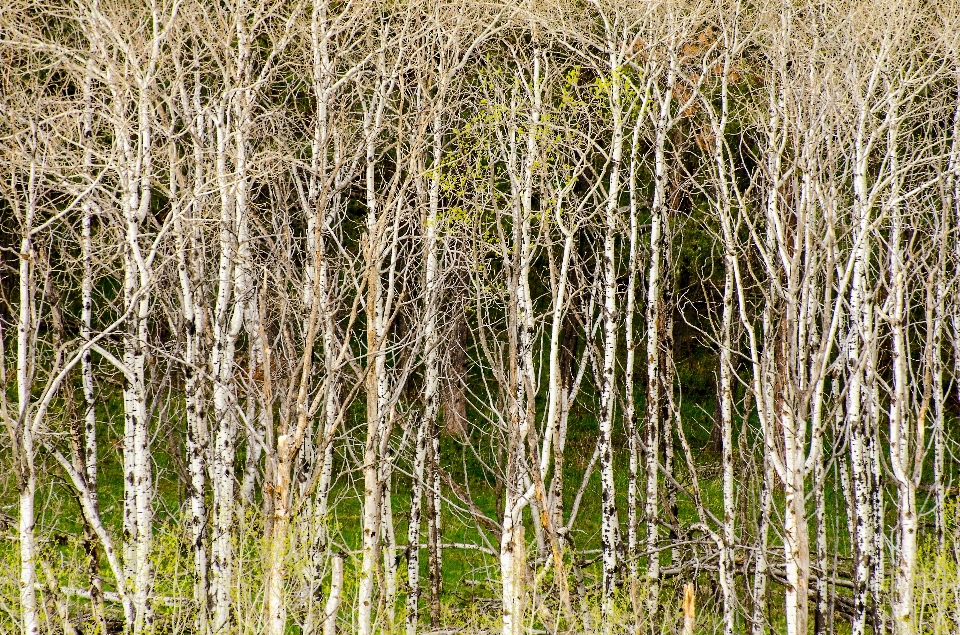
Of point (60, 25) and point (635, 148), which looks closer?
point (635, 148)

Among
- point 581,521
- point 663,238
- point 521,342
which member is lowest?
point 581,521

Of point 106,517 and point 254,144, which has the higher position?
point 254,144

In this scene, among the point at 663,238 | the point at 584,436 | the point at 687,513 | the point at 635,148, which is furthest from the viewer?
the point at 584,436

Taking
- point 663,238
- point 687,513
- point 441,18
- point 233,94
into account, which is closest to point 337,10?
point 441,18

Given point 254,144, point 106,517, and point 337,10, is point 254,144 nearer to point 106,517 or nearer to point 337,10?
point 337,10

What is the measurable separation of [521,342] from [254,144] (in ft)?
15.8

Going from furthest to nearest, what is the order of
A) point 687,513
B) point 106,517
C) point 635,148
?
point 687,513
point 106,517
point 635,148

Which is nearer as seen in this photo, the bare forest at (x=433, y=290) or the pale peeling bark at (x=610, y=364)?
the bare forest at (x=433, y=290)

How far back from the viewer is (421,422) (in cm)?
1169

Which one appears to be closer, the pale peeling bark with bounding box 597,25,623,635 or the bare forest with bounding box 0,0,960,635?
the bare forest with bounding box 0,0,960,635

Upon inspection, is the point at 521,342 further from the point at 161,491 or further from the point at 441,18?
the point at 161,491

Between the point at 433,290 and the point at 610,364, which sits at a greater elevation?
the point at 433,290

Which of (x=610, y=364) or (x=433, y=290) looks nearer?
(x=610, y=364)

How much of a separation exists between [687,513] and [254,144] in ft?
34.7
